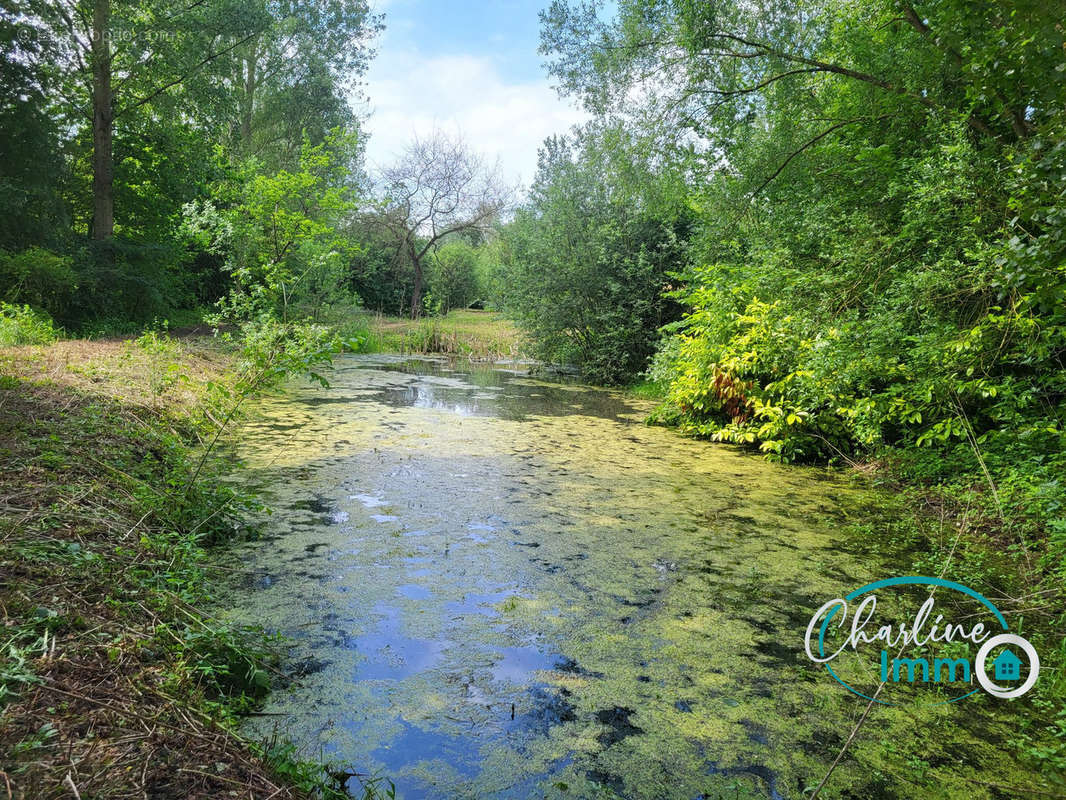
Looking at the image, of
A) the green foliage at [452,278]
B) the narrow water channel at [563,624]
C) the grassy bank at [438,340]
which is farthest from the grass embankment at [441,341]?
the narrow water channel at [563,624]

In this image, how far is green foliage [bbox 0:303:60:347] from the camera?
6.24 meters

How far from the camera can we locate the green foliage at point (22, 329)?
6.24 meters

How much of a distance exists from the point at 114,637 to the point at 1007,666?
3083mm

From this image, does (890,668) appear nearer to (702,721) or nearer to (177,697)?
(702,721)

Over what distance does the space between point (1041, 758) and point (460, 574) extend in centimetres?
222

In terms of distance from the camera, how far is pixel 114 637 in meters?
1.70

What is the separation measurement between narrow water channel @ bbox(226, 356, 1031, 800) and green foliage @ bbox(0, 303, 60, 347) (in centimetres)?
327

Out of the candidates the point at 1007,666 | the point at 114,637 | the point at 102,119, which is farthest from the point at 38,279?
the point at 1007,666

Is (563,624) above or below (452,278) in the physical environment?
below

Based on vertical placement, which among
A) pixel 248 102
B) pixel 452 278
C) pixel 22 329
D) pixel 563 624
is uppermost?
pixel 248 102

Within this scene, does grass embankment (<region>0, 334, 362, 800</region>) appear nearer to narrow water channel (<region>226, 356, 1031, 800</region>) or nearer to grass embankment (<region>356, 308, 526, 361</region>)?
narrow water channel (<region>226, 356, 1031, 800</region>)

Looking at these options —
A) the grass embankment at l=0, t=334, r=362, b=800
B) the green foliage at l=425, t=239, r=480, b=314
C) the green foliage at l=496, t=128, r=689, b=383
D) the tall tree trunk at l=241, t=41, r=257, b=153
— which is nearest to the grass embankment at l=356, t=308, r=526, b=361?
the green foliage at l=496, t=128, r=689, b=383

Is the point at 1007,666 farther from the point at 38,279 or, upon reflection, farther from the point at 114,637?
the point at 38,279

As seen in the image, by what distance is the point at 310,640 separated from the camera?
90.3 inches
